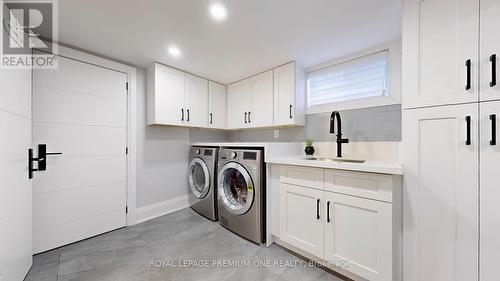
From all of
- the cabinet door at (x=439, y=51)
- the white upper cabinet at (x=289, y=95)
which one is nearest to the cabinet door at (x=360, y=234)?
the cabinet door at (x=439, y=51)

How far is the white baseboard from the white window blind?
2518mm

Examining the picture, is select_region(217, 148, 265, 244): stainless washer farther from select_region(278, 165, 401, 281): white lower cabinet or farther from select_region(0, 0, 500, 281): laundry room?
select_region(278, 165, 401, 281): white lower cabinet

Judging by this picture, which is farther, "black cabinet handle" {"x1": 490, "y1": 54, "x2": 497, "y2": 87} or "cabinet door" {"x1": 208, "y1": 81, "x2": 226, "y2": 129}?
"cabinet door" {"x1": 208, "y1": 81, "x2": 226, "y2": 129}

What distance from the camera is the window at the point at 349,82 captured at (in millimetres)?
1967

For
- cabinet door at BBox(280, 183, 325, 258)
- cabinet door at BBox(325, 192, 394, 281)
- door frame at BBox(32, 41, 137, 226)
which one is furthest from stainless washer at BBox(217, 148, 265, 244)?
door frame at BBox(32, 41, 137, 226)

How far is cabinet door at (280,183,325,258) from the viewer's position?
154 centimetres

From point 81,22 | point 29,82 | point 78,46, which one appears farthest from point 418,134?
point 78,46

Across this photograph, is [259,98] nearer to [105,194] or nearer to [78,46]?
[78,46]

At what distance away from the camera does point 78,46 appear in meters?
1.96

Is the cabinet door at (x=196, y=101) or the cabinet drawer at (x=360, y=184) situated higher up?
the cabinet door at (x=196, y=101)

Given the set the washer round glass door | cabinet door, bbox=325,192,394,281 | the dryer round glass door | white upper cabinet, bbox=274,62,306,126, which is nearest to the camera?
cabinet door, bbox=325,192,394,281

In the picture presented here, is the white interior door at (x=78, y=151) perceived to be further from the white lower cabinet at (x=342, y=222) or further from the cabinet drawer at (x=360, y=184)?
the cabinet drawer at (x=360, y=184)

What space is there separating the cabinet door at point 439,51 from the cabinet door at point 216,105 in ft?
8.03

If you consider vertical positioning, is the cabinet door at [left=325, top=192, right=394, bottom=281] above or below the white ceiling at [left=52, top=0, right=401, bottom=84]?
below
